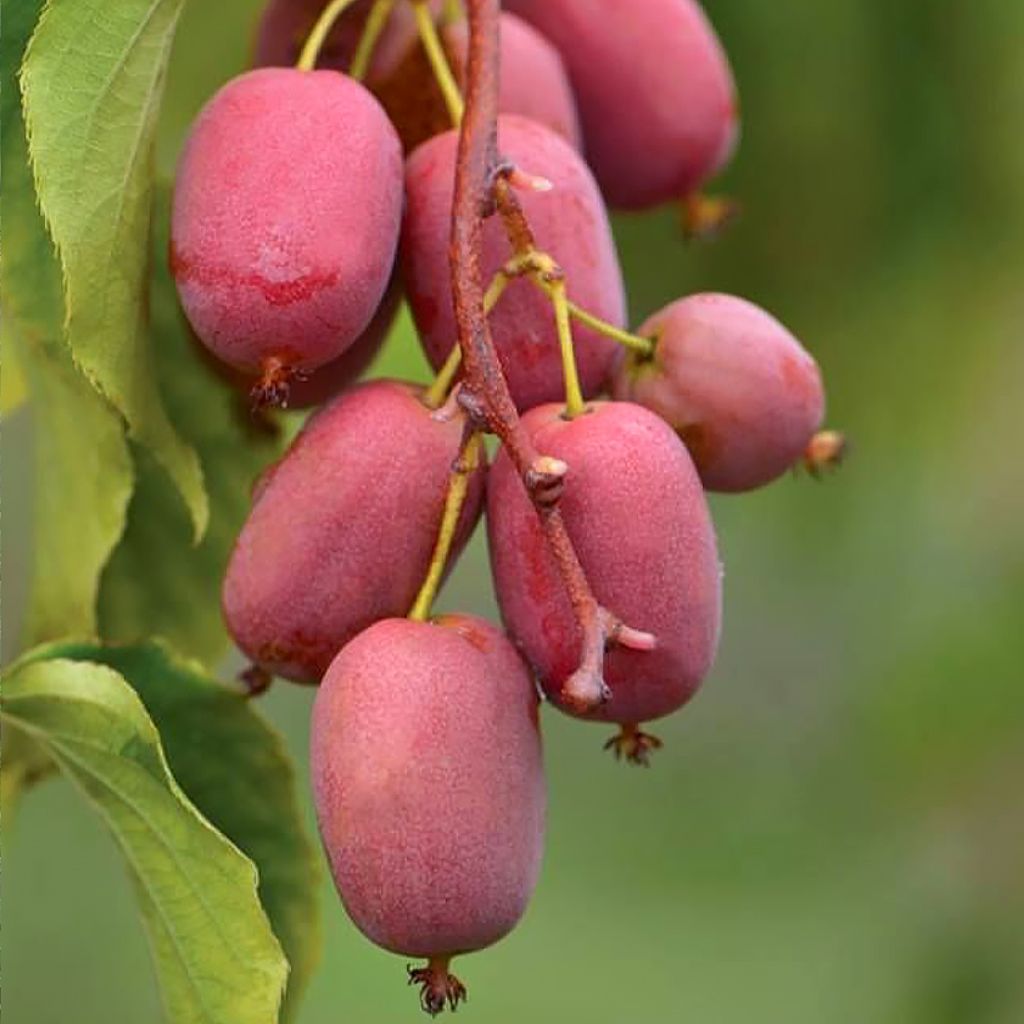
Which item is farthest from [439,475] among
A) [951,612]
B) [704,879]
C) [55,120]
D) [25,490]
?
[704,879]

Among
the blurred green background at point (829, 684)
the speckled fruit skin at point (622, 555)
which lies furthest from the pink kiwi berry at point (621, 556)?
the blurred green background at point (829, 684)

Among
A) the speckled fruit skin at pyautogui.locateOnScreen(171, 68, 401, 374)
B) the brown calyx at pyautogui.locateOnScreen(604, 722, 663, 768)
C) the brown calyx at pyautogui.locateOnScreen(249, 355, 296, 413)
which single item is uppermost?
the speckled fruit skin at pyautogui.locateOnScreen(171, 68, 401, 374)

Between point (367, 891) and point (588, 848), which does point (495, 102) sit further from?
point (588, 848)

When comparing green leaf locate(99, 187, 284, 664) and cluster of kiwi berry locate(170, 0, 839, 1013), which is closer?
cluster of kiwi berry locate(170, 0, 839, 1013)

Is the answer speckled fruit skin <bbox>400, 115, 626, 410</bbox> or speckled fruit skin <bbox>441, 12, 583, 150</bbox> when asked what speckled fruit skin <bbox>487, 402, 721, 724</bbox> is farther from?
speckled fruit skin <bbox>441, 12, 583, 150</bbox>

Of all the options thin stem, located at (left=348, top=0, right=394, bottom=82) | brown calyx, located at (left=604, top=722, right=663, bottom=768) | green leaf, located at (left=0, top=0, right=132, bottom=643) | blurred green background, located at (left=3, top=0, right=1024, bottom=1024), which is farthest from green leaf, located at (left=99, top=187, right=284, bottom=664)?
blurred green background, located at (left=3, top=0, right=1024, bottom=1024)

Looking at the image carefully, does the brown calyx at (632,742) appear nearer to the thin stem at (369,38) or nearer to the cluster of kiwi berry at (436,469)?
the cluster of kiwi berry at (436,469)
